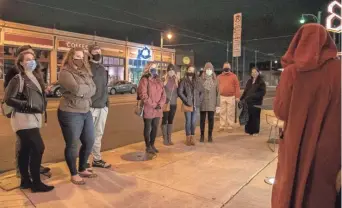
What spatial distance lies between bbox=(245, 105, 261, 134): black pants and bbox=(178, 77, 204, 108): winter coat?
1.91 meters

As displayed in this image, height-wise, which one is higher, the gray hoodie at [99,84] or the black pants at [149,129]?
the gray hoodie at [99,84]

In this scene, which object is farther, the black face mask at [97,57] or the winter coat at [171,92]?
the winter coat at [171,92]

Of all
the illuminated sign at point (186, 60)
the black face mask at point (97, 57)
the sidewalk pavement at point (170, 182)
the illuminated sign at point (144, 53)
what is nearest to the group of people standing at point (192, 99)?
the sidewalk pavement at point (170, 182)

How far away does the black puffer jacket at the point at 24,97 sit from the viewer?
3.94m

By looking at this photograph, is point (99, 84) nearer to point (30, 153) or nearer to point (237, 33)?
point (30, 153)

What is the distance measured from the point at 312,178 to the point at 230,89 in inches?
263

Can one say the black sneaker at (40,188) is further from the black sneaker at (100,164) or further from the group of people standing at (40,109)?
the black sneaker at (100,164)

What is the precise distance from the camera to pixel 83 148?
4707 millimetres

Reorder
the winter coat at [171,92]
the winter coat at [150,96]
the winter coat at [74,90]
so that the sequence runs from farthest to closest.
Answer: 1. the winter coat at [171,92]
2. the winter coat at [150,96]
3. the winter coat at [74,90]

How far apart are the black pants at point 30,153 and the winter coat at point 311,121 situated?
3.06 m

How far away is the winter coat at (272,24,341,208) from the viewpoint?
214cm

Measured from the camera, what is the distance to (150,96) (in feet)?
20.0

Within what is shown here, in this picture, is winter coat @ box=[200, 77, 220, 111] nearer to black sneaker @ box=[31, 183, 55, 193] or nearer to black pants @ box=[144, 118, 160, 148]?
black pants @ box=[144, 118, 160, 148]

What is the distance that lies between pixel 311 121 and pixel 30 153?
3.44 m
